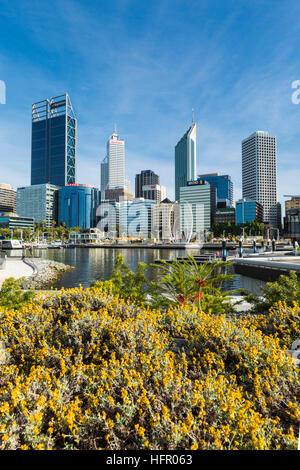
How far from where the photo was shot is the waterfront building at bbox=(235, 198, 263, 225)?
171 m

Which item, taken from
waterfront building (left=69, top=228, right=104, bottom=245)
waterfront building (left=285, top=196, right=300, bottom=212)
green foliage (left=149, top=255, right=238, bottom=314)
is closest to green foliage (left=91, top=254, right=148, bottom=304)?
green foliage (left=149, top=255, right=238, bottom=314)

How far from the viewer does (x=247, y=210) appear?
172875 mm

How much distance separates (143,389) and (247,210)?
184 m

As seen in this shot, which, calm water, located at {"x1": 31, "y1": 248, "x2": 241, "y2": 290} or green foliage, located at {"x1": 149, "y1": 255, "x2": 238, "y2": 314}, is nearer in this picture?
green foliage, located at {"x1": 149, "y1": 255, "x2": 238, "y2": 314}

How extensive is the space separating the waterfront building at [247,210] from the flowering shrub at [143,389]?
175 meters

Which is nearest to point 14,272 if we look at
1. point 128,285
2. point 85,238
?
point 128,285

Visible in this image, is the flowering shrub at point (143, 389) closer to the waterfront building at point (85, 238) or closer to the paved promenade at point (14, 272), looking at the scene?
the paved promenade at point (14, 272)

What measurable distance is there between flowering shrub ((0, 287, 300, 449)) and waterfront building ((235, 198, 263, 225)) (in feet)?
574

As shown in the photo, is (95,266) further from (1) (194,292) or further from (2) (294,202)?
(1) (194,292)

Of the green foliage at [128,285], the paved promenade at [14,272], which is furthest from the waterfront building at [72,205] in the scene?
the green foliage at [128,285]

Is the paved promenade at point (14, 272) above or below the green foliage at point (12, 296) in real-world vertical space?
below

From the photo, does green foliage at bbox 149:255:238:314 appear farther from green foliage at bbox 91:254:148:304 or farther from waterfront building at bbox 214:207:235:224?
waterfront building at bbox 214:207:235:224

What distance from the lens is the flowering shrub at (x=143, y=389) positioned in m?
2.22
